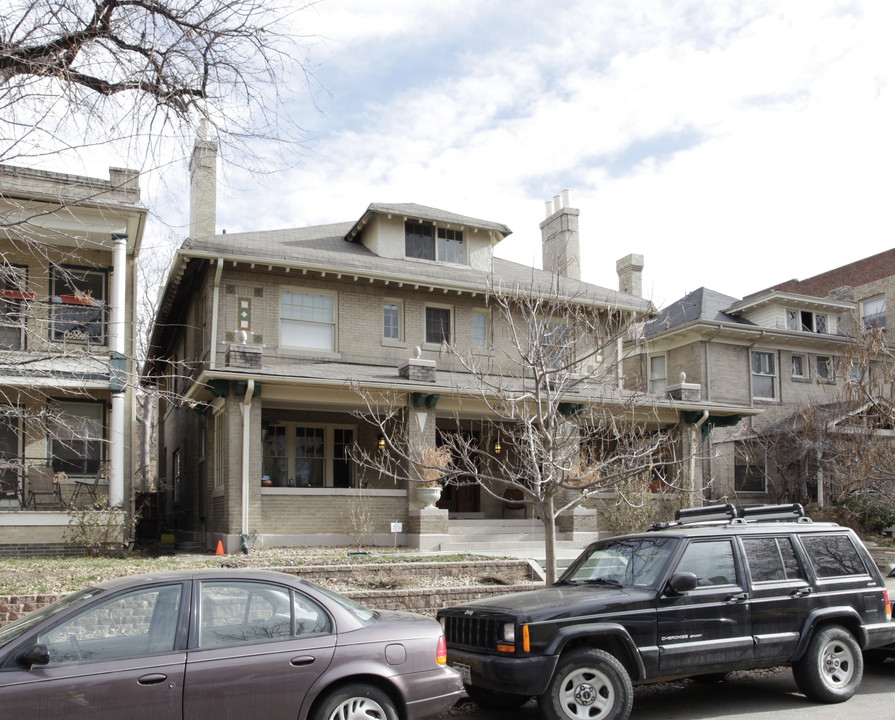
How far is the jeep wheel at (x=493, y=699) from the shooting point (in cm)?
764

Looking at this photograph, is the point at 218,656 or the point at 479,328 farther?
the point at 479,328

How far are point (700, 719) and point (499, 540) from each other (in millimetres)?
11704

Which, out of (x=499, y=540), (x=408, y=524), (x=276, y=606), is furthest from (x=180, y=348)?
(x=276, y=606)

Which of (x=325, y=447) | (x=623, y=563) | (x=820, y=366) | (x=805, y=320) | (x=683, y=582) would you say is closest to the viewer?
(x=683, y=582)

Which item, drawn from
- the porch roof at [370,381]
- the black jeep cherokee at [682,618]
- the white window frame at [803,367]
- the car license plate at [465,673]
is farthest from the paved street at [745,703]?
the white window frame at [803,367]

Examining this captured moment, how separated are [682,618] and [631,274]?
22718 millimetres

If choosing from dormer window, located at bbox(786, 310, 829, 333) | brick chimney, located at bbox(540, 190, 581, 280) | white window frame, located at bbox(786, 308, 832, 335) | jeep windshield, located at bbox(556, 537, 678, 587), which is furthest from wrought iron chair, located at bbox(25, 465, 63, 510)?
dormer window, located at bbox(786, 310, 829, 333)

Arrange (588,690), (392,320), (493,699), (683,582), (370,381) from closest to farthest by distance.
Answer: (588,690), (683,582), (493,699), (370,381), (392,320)

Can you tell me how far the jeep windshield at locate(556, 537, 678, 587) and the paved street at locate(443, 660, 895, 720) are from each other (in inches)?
48.1

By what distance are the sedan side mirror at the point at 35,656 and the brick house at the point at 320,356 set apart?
11.2m

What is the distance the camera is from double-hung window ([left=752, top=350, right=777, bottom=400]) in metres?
27.1

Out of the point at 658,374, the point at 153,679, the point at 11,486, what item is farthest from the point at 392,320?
the point at 153,679

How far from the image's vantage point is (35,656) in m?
5.00

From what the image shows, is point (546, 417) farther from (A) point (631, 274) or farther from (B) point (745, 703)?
(A) point (631, 274)
